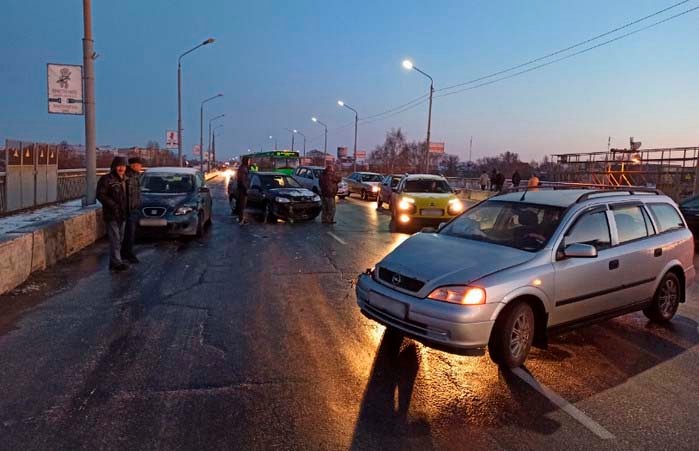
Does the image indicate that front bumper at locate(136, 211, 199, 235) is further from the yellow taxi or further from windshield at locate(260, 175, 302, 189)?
the yellow taxi

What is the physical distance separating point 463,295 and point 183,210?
8.71 metres

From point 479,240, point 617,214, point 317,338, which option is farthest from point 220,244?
point 617,214

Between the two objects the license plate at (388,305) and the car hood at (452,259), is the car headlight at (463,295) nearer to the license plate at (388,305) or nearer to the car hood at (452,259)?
the car hood at (452,259)

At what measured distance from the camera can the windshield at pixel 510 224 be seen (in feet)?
16.6

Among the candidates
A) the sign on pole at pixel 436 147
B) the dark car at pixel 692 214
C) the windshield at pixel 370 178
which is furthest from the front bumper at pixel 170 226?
the sign on pole at pixel 436 147

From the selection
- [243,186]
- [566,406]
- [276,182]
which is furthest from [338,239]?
[566,406]

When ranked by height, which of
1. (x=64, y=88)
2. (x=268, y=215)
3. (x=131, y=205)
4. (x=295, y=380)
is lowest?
(x=295, y=380)

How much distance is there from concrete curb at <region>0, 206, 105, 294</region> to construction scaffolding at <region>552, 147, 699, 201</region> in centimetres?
1969

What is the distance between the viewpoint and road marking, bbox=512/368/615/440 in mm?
3545

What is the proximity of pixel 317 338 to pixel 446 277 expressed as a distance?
1.64 m

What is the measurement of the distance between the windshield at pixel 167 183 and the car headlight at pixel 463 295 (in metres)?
9.62

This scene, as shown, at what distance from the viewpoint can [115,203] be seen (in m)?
8.30

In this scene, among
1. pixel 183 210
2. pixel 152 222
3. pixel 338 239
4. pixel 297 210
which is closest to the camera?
pixel 152 222

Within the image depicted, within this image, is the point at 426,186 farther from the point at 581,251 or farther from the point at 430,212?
the point at 581,251
